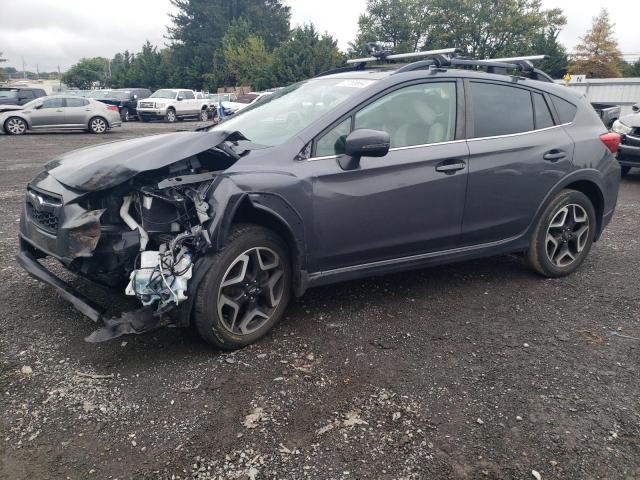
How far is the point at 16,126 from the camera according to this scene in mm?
18562

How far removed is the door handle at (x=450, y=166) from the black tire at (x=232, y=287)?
4.22ft

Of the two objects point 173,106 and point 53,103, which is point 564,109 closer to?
point 53,103

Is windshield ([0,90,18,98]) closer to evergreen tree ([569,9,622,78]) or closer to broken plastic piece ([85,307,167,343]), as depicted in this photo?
broken plastic piece ([85,307,167,343])

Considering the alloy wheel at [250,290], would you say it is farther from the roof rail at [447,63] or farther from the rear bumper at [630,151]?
the rear bumper at [630,151]

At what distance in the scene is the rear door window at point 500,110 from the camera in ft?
13.4

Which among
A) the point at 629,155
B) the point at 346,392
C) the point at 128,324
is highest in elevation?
the point at 629,155

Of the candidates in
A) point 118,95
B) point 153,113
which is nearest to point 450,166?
point 153,113

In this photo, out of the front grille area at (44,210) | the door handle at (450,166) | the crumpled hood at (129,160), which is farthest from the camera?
the door handle at (450,166)

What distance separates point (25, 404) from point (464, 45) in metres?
59.3

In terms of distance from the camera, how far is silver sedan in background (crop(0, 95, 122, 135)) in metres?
18.5

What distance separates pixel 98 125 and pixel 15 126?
8.92ft

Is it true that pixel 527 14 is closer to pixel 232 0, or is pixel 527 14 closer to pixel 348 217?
pixel 232 0

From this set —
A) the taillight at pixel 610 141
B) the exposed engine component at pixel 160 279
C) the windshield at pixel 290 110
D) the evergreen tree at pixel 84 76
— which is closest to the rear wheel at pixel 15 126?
the windshield at pixel 290 110

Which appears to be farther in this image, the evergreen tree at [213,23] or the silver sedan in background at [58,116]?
the evergreen tree at [213,23]
